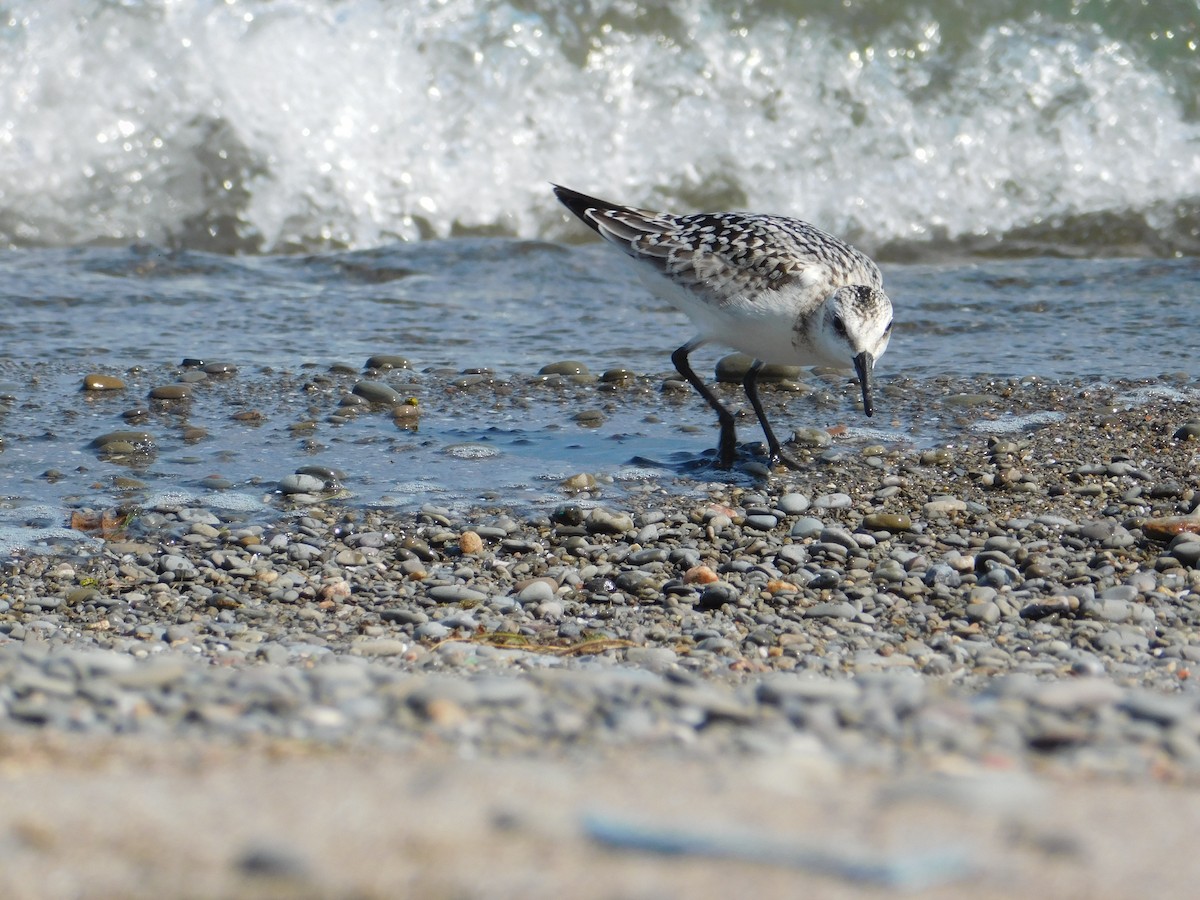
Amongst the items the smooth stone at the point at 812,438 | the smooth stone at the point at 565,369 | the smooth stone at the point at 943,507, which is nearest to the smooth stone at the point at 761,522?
the smooth stone at the point at 943,507

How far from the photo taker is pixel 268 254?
11.3m

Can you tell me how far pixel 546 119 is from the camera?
40.9 ft

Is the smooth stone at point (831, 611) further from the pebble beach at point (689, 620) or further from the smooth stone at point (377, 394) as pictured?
the smooth stone at point (377, 394)

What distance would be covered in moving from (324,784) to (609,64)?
10.7m

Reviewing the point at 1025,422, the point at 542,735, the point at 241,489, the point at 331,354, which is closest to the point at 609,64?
the point at 331,354

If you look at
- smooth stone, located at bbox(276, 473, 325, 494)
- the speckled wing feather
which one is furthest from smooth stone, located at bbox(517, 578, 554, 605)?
the speckled wing feather

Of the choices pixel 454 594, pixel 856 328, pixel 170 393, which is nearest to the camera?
pixel 454 594

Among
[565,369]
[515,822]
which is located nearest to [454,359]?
[565,369]

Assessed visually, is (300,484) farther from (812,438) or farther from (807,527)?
(812,438)

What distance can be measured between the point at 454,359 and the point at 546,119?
4.90 metres

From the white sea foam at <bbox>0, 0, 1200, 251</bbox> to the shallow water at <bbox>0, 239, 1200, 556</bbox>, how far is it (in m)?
1.23

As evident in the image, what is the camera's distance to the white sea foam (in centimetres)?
1175

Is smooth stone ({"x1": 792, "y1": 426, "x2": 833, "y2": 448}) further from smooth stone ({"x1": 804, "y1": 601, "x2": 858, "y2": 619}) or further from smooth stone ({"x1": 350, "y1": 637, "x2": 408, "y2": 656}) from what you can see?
smooth stone ({"x1": 350, "y1": 637, "x2": 408, "y2": 656})

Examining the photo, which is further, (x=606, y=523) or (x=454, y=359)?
(x=454, y=359)
